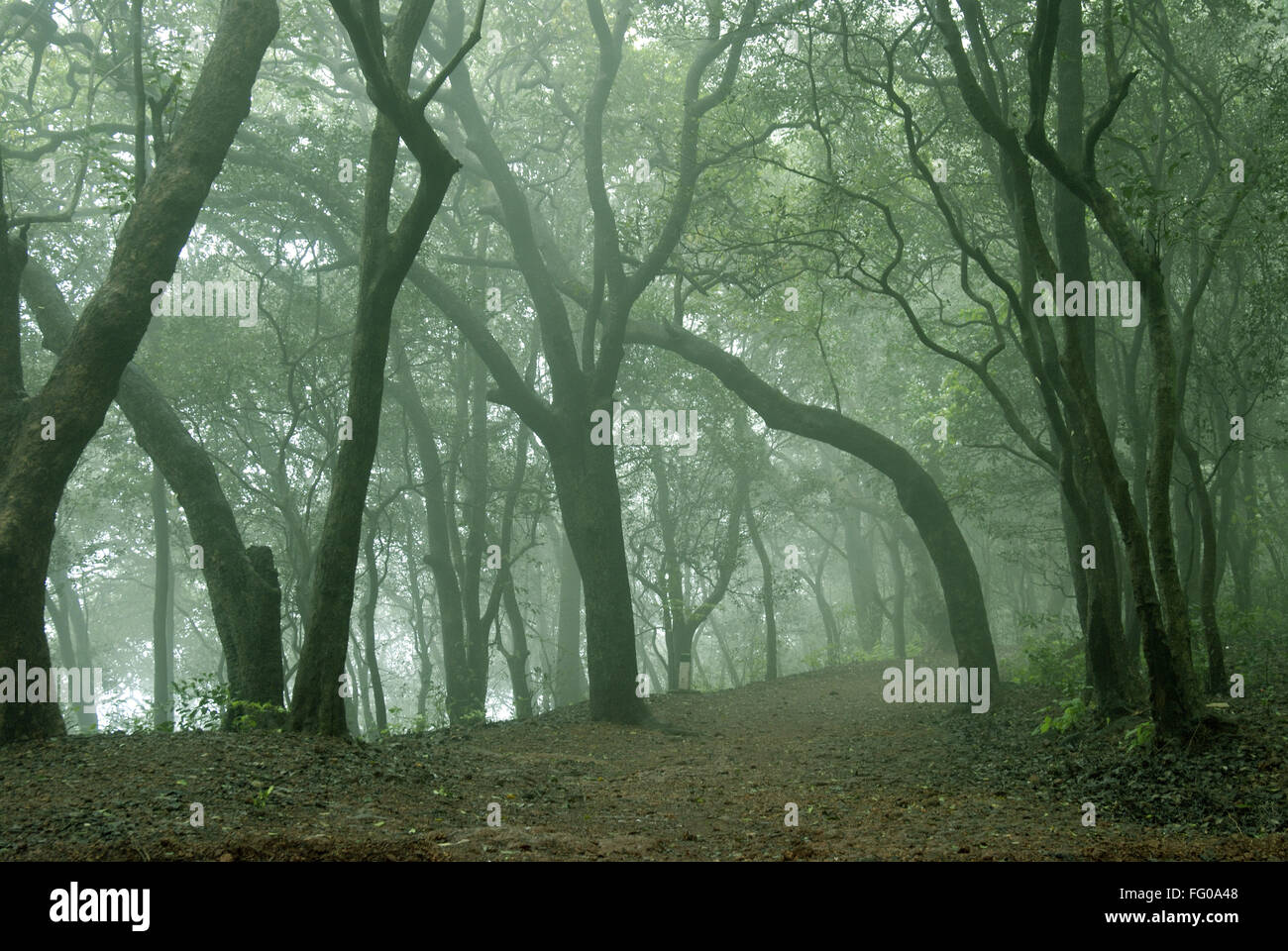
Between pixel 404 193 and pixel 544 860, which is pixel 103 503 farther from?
pixel 544 860

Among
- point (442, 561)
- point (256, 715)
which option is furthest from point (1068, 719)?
point (442, 561)

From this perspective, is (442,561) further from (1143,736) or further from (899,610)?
(899,610)

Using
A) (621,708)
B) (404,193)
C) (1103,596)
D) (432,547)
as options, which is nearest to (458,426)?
(432,547)

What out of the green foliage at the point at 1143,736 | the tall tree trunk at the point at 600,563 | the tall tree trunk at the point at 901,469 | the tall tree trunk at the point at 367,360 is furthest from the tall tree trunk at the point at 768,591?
the tall tree trunk at the point at 367,360

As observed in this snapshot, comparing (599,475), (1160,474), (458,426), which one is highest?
(458,426)

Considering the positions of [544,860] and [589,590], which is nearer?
[544,860]

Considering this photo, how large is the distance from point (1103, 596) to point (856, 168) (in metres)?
7.84

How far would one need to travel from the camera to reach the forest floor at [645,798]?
5062 millimetres

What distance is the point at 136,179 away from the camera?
8.90 m

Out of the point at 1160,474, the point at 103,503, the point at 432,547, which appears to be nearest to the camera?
the point at 1160,474

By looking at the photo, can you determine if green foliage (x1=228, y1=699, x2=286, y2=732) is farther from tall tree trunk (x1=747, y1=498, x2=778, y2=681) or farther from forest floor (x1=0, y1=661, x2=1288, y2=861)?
tall tree trunk (x1=747, y1=498, x2=778, y2=681)

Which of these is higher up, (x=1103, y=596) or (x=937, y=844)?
(x=1103, y=596)

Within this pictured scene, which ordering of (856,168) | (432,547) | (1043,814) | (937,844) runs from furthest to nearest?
(432,547), (856,168), (1043,814), (937,844)

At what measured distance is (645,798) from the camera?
7785mm
